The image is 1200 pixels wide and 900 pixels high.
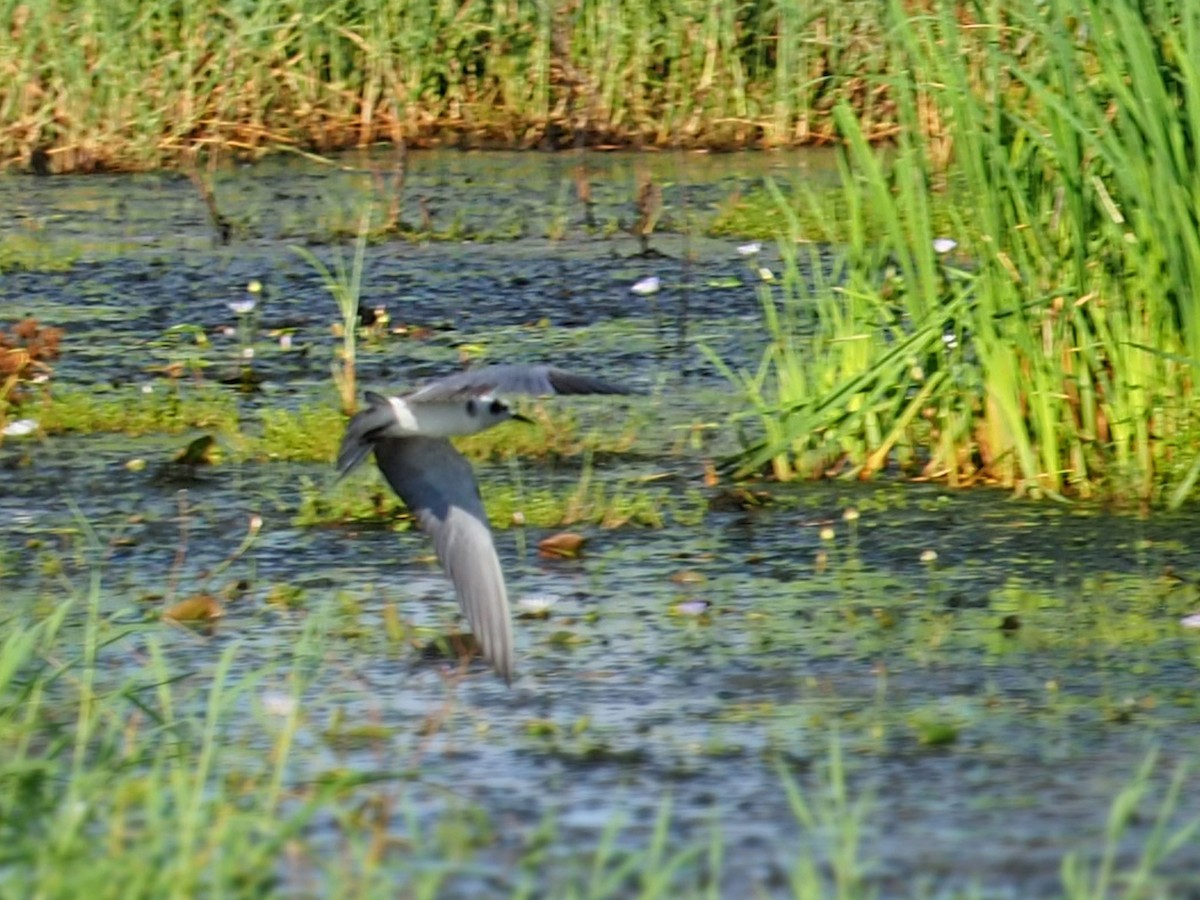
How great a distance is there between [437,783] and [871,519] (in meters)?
1.93

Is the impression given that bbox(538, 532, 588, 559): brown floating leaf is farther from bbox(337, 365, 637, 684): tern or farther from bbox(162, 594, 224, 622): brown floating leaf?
bbox(162, 594, 224, 622): brown floating leaf

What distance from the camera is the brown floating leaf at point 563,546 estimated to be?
203 inches

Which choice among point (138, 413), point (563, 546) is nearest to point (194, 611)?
point (563, 546)

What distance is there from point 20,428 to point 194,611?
163 cm

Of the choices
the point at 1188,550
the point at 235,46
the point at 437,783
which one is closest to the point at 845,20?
the point at 235,46

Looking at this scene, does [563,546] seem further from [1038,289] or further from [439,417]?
[1038,289]

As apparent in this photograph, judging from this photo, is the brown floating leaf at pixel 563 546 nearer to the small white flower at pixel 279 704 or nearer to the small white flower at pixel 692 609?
the small white flower at pixel 692 609

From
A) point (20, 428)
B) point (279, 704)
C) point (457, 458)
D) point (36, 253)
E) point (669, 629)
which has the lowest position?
point (669, 629)

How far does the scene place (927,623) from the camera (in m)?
4.66

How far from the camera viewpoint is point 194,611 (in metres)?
4.65

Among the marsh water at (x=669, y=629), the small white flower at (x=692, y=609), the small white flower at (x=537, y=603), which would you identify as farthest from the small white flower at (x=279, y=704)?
the small white flower at (x=692, y=609)

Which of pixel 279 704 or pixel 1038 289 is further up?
pixel 1038 289

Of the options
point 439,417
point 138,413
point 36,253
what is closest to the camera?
point 439,417

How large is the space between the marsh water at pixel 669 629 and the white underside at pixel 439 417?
15.5 inches
